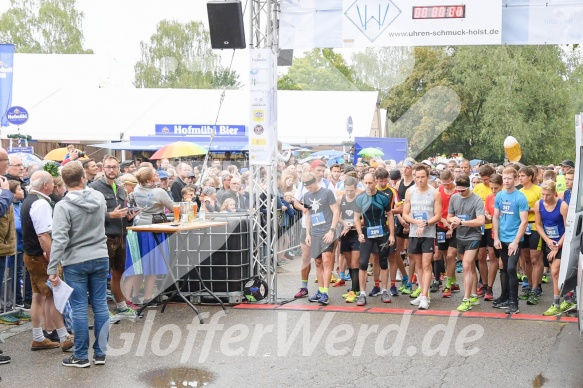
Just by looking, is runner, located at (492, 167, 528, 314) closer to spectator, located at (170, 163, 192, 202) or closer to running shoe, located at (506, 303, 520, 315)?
running shoe, located at (506, 303, 520, 315)

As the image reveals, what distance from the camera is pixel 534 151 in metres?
45.1

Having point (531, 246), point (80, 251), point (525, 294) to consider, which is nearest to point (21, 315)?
point (80, 251)

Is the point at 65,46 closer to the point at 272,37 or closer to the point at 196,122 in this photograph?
the point at 196,122

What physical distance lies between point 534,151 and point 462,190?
123ft

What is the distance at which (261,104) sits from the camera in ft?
32.2

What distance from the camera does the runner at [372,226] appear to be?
33.3 ft

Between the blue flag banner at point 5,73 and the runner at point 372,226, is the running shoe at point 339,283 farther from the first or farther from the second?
the blue flag banner at point 5,73

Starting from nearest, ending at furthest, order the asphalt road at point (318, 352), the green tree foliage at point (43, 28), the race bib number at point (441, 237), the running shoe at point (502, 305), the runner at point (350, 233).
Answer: the asphalt road at point (318, 352), the running shoe at point (502, 305), the runner at point (350, 233), the race bib number at point (441, 237), the green tree foliage at point (43, 28)

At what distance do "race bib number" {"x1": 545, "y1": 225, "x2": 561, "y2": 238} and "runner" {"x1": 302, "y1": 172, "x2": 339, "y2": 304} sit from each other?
2.78 metres

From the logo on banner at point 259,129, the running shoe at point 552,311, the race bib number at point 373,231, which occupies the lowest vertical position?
the running shoe at point 552,311

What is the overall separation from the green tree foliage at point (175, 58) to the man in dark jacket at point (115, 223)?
6446 cm

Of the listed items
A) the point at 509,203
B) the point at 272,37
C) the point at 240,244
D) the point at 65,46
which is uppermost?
the point at 65,46

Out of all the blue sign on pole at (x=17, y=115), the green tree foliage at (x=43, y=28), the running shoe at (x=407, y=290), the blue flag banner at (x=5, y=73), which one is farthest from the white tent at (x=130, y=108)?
the green tree foliage at (x=43, y=28)

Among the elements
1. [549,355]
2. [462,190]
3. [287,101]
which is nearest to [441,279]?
[462,190]
